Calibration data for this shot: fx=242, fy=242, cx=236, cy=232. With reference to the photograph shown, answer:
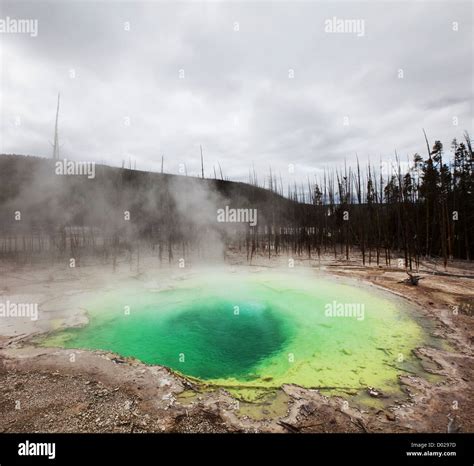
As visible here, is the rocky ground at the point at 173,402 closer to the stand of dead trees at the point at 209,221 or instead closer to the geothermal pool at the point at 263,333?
the geothermal pool at the point at 263,333

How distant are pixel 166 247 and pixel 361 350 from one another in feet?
44.5

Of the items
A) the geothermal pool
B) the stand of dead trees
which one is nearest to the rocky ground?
the geothermal pool

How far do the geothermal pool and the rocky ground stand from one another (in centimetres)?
35

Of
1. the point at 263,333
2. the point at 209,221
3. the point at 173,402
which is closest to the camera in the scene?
the point at 173,402

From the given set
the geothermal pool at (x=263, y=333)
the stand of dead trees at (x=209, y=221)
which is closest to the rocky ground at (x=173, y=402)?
the geothermal pool at (x=263, y=333)

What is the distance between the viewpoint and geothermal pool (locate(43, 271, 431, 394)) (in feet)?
12.2

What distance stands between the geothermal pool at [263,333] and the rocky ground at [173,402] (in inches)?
13.9

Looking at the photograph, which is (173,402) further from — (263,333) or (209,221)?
(209,221)

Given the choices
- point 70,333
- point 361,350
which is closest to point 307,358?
point 361,350

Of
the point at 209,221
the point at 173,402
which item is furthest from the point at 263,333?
the point at 209,221

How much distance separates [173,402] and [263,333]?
2.71 metres

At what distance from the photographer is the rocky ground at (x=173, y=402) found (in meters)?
2.50

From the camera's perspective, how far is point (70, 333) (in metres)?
5.00

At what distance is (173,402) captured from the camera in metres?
2.86
